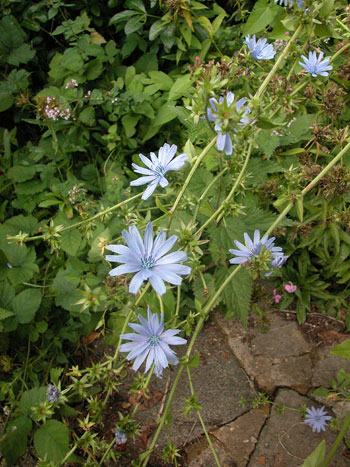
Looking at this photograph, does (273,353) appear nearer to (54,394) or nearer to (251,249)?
(251,249)

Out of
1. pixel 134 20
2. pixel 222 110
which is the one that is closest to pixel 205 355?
pixel 222 110

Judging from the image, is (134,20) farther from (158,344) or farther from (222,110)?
(158,344)

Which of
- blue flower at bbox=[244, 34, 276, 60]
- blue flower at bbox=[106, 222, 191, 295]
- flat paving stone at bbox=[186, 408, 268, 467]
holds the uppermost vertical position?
blue flower at bbox=[244, 34, 276, 60]

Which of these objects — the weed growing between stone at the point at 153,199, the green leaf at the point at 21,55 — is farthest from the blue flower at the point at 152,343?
the green leaf at the point at 21,55

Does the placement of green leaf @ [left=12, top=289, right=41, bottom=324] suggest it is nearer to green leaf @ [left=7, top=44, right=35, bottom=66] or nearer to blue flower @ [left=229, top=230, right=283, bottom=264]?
blue flower @ [left=229, top=230, right=283, bottom=264]

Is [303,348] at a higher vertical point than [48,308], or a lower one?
lower

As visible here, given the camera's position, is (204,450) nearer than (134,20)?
Yes

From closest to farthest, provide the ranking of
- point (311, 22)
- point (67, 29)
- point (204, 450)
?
1. point (311, 22)
2. point (204, 450)
3. point (67, 29)

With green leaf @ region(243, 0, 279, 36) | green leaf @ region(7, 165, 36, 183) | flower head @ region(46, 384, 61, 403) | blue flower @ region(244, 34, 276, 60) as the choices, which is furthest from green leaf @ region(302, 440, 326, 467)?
green leaf @ region(7, 165, 36, 183)
